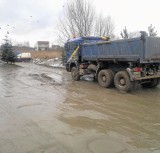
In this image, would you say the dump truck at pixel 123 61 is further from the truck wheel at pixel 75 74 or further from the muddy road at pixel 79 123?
the muddy road at pixel 79 123

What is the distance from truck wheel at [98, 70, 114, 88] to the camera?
12.3 m

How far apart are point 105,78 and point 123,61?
1597 mm

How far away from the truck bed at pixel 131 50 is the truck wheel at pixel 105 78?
681mm

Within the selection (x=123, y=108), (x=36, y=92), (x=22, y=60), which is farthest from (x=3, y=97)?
(x=22, y=60)

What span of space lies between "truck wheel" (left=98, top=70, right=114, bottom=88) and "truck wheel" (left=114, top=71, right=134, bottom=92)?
22.1 inches

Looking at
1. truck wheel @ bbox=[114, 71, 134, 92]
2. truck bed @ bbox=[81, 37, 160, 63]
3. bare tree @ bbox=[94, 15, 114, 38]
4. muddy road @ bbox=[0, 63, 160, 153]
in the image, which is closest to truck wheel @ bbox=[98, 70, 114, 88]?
truck wheel @ bbox=[114, 71, 134, 92]

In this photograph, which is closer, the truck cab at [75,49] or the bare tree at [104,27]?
the truck cab at [75,49]

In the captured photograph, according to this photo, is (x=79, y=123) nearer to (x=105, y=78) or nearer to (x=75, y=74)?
(x=105, y=78)

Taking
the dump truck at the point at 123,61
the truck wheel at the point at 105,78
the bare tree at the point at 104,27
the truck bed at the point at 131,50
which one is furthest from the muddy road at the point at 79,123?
the bare tree at the point at 104,27

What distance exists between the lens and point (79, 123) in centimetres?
648

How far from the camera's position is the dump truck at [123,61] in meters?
10.5

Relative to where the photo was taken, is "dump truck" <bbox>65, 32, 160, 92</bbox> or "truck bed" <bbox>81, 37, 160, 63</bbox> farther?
"dump truck" <bbox>65, 32, 160, 92</bbox>

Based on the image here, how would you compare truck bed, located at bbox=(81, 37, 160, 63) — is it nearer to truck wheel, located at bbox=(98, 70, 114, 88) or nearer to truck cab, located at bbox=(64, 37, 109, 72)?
truck wheel, located at bbox=(98, 70, 114, 88)

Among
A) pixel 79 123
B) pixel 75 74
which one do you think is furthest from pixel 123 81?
pixel 79 123
